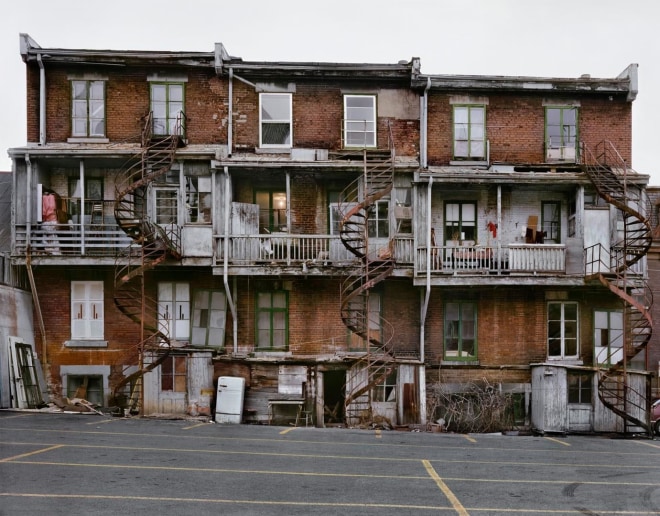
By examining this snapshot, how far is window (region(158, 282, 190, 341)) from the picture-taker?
23297 mm

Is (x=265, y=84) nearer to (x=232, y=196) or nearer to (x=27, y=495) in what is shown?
→ (x=232, y=196)

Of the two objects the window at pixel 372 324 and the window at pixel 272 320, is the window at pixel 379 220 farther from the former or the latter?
the window at pixel 272 320

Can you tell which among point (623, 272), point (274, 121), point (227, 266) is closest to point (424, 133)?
point (274, 121)

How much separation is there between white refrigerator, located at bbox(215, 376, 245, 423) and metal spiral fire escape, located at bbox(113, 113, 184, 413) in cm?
201

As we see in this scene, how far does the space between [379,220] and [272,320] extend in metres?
4.88

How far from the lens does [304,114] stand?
24188mm

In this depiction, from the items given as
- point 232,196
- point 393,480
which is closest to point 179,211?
point 232,196

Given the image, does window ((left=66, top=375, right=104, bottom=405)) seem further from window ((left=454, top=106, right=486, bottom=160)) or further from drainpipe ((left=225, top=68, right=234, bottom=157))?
window ((left=454, top=106, right=486, bottom=160))

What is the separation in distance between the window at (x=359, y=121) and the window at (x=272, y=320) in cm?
579

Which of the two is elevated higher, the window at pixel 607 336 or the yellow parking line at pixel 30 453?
the window at pixel 607 336

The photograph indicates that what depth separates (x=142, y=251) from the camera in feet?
69.5

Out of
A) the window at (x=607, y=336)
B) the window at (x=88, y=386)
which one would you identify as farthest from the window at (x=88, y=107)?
the window at (x=607, y=336)

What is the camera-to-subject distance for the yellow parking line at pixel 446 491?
981cm

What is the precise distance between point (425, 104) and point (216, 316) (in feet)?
33.0
